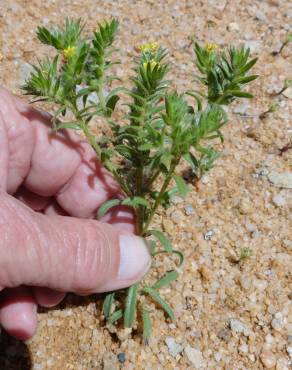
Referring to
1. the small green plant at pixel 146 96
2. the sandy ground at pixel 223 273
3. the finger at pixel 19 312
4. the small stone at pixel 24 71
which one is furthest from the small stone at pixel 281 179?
the small stone at pixel 24 71

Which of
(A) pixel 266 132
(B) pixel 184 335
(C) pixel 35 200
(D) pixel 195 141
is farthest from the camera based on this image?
(A) pixel 266 132

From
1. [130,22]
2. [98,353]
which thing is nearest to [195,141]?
[98,353]

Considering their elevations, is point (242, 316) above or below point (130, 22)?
below

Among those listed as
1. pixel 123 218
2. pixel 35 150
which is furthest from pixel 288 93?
pixel 35 150

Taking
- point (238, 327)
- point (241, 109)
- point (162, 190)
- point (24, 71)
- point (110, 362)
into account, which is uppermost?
point (24, 71)

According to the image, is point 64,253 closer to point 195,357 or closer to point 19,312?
point 19,312

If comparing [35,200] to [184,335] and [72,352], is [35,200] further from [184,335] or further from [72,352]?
[184,335]

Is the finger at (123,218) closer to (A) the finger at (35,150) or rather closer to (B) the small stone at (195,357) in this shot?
(A) the finger at (35,150)
